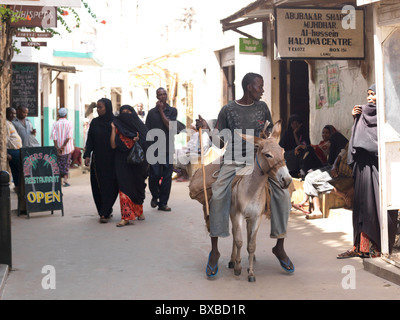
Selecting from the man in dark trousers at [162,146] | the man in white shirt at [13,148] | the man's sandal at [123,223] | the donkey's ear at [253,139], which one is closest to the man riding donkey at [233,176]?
the donkey's ear at [253,139]

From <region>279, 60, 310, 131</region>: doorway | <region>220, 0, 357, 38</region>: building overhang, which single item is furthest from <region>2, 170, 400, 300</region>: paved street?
<region>279, 60, 310, 131</region>: doorway

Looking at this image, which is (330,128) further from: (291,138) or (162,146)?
(162,146)

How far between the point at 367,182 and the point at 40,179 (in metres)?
5.58

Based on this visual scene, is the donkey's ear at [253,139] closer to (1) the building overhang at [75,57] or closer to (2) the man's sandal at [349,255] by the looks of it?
(2) the man's sandal at [349,255]

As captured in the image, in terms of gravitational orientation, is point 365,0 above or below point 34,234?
above

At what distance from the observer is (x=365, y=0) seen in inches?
250

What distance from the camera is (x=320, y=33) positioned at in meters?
9.26

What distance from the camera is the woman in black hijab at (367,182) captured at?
6.66m

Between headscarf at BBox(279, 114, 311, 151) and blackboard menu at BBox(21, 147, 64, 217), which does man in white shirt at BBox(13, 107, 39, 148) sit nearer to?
blackboard menu at BBox(21, 147, 64, 217)

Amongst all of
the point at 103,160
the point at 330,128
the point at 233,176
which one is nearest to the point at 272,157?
the point at 233,176

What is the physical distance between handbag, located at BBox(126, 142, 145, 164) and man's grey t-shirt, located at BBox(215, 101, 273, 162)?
3.58 metres
